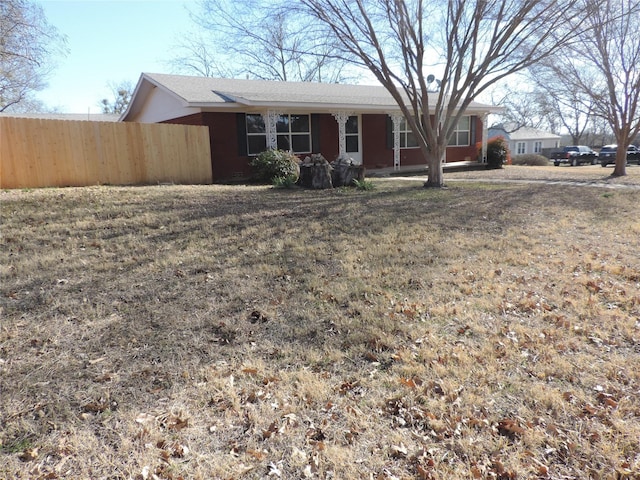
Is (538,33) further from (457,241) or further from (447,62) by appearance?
(457,241)

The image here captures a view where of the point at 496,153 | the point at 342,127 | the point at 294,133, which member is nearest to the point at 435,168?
the point at 342,127

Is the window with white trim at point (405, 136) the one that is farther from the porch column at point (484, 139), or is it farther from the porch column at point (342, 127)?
the porch column at point (484, 139)

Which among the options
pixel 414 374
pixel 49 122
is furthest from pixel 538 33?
pixel 49 122

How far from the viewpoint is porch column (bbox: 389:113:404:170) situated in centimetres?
1797

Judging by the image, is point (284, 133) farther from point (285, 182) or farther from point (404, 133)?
point (404, 133)

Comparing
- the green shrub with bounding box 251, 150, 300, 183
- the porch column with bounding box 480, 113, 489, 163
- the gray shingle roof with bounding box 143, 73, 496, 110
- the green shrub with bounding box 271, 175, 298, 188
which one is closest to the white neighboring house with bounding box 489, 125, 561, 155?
the porch column with bounding box 480, 113, 489, 163

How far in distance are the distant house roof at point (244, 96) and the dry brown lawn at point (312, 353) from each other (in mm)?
8334

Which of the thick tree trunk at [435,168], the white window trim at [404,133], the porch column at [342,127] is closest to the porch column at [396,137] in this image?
the white window trim at [404,133]

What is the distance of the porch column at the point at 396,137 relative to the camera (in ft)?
59.0

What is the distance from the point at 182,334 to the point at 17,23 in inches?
540

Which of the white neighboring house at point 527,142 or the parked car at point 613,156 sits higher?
the white neighboring house at point 527,142

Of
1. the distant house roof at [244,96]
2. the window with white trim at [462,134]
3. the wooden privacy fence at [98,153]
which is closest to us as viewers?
the wooden privacy fence at [98,153]

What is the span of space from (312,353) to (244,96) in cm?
1288

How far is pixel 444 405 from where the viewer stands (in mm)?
2605
